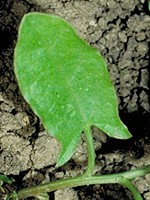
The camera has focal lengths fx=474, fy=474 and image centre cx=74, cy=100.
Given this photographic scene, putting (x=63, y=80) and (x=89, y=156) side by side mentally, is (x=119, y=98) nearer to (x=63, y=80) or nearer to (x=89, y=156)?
(x=89, y=156)

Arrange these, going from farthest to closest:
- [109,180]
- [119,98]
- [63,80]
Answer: [119,98] < [109,180] < [63,80]

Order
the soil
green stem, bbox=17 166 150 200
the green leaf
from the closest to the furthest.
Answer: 1. the green leaf
2. green stem, bbox=17 166 150 200
3. the soil

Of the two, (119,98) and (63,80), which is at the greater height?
(63,80)

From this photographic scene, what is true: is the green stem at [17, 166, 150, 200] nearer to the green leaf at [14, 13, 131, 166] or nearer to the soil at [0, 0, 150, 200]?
the green leaf at [14, 13, 131, 166]

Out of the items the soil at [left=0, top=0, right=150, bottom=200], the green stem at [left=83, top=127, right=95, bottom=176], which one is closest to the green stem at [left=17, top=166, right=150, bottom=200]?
the green stem at [left=83, top=127, right=95, bottom=176]

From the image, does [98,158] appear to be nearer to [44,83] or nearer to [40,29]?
[44,83]

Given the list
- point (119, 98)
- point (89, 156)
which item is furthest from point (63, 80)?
point (119, 98)

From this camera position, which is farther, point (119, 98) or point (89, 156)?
point (119, 98)
